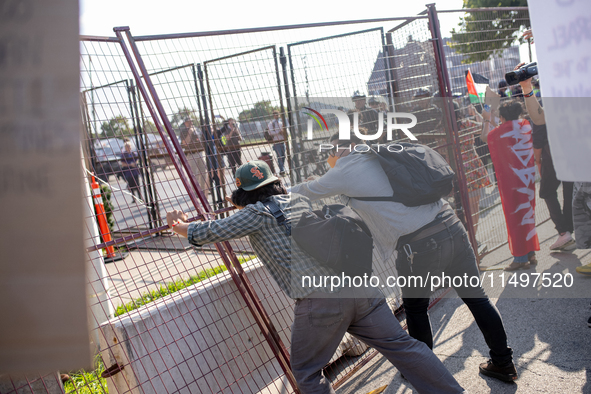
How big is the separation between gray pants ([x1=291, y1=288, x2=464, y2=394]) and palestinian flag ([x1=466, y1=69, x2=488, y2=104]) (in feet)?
11.4

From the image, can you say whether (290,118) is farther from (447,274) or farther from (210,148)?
(447,274)

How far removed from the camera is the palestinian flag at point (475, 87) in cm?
524

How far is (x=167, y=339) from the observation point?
9.94ft

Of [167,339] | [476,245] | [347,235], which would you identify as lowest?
[476,245]

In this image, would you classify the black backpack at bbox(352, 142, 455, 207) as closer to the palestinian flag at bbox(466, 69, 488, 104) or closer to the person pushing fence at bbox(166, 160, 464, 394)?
the person pushing fence at bbox(166, 160, 464, 394)

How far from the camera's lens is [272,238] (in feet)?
8.38

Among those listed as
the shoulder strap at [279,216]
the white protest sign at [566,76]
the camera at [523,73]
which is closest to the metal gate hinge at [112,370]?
the shoulder strap at [279,216]

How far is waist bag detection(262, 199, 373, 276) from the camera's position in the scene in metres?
2.51

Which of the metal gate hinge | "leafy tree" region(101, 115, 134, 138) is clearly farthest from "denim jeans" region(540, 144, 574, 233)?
the metal gate hinge

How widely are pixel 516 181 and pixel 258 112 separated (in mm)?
3035

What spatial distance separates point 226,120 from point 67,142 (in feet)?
8.85

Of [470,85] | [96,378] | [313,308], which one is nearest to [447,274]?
[313,308]

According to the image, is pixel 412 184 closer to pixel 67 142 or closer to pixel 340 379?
pixel 340 379

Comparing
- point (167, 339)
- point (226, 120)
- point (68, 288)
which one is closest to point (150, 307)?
point (167, 339)
